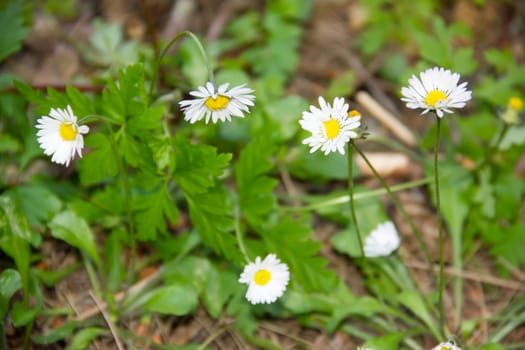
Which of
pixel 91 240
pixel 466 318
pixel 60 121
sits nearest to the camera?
pixel 60 121

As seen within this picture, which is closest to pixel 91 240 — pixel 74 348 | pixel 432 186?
pixel 74 348

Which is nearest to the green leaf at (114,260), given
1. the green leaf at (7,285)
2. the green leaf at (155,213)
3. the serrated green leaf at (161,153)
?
the green leaf at (155,213)

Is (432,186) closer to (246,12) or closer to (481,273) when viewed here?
(481,273)

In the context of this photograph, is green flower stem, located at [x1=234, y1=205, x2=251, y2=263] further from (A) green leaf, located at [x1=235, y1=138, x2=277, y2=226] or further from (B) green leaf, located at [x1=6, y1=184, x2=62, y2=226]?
(B) green leaf, located at [x1=6, y1=184, x2=62, y2=226]

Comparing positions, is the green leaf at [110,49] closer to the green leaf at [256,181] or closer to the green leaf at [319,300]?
the green leaf at [256,181]

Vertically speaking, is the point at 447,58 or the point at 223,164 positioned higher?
the point at 447,58

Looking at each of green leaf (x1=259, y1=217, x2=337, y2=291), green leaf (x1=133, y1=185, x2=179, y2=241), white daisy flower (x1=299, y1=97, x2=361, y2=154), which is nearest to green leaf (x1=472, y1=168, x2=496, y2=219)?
green leaf (x1=259, y1=217, x2=337, y2=291)

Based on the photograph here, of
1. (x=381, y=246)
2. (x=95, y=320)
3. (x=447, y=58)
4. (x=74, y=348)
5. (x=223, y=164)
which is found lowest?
(x=74, y=348)
